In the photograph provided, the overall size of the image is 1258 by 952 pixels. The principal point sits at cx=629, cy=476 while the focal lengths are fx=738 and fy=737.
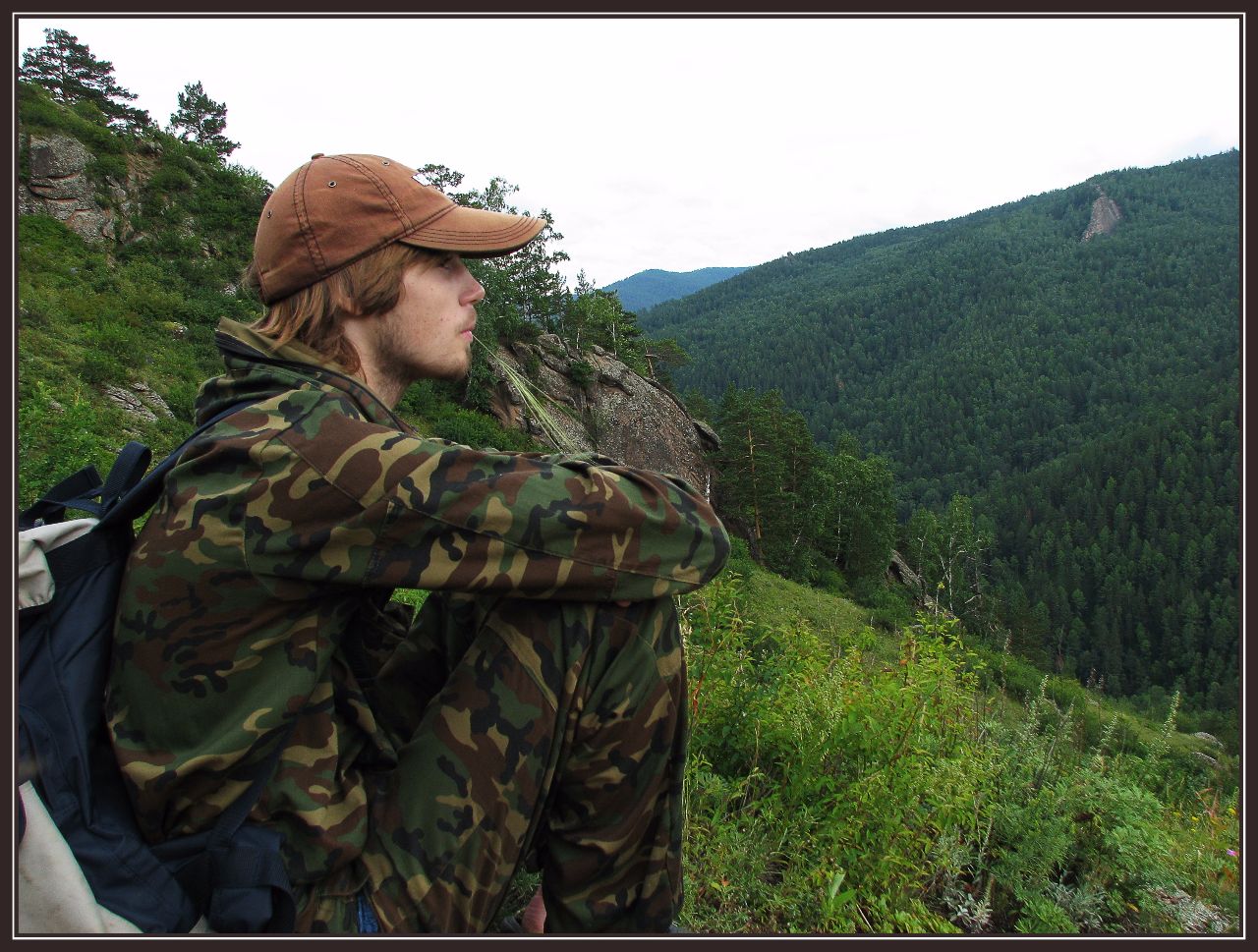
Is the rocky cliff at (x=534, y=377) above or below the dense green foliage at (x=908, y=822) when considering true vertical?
above

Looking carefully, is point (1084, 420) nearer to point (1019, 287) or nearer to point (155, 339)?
point (1019, 287)

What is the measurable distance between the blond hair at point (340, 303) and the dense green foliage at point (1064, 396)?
38156mm

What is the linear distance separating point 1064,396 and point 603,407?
129161 mm

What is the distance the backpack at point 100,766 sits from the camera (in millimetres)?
1269

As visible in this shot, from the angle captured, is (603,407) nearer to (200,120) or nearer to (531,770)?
(200,120)

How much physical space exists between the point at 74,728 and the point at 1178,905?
3.22m

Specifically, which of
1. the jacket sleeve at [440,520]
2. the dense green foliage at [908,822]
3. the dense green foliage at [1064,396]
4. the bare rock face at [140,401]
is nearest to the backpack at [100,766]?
the jacket sleeve at [440,520]

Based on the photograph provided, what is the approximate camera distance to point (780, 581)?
96.9ft

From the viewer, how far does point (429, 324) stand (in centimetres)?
183

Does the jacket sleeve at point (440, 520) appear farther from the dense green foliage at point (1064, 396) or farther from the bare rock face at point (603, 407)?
the dense green foliage at point (1064, 396)

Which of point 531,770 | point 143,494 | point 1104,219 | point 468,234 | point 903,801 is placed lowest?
point 903,801

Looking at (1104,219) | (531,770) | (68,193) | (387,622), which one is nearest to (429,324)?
(387,622)

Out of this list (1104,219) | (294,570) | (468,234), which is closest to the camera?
(294,570)

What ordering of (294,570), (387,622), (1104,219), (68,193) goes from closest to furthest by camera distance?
(294,570) → (387,622) → (68,193) → (1104,219)
